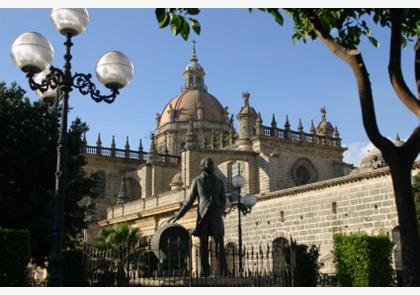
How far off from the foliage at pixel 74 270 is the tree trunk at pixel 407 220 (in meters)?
6.98

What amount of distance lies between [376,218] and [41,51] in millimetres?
14388

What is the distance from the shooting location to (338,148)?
3662cm

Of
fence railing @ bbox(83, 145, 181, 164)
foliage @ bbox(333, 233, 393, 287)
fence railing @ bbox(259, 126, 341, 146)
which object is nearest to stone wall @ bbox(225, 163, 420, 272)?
foliage @ bbox(333, 233, 393, 287)

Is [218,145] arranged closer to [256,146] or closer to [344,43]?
[256,146]

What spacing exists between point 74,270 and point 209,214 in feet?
11.7

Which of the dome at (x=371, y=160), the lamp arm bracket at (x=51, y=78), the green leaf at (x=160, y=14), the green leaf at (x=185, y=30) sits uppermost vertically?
the dome at (x=371, y=160)

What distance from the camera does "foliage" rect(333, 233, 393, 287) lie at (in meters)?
14.0

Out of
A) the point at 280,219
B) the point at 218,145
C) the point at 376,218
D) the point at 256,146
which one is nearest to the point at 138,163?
the point at 218,145

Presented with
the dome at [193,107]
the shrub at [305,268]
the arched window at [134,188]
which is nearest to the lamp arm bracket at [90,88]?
the shrub at [305,268]

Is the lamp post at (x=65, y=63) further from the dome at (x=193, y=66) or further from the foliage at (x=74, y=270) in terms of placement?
the dome at (x=193, y=66)

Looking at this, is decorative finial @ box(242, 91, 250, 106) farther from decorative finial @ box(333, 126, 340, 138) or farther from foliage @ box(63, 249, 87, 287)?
foliage @ box(63, 249, 87, 287)

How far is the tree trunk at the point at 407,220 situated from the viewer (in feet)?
19.0

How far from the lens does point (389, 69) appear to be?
20.9ft

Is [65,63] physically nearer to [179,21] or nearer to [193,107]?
[179,21]
